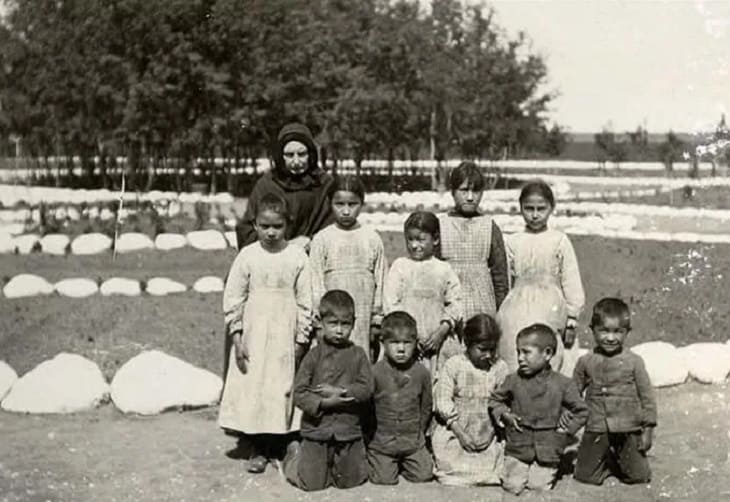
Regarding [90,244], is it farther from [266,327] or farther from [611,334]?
[611,334]

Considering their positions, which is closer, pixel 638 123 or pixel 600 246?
pixel 600 246

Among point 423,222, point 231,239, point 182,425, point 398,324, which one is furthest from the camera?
point 231,239

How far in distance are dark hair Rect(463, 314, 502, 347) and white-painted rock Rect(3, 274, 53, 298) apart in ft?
22.2

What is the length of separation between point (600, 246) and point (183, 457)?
10.9 m

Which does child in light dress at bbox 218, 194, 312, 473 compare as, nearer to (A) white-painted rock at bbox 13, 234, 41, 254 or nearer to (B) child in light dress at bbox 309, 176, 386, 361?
(B) child in light dress at bbox 309, 176, 386, 361

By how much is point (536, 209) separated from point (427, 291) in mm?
745

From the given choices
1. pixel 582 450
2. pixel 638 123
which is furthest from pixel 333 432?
pixel 638 123

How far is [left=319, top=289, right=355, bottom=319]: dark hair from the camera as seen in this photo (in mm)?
4973

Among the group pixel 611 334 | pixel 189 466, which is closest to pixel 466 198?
pixel 611 334

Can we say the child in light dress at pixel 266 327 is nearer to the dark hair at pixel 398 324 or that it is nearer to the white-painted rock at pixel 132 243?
the dark hair at pixel 398 324

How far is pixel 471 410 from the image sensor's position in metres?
5.10

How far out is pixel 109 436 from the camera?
5.87 meters

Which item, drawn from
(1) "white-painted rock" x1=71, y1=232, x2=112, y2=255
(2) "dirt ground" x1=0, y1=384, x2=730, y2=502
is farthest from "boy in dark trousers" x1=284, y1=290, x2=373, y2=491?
(1) "white-painted rock" x1=71, y1=232, x2=112, y2=255

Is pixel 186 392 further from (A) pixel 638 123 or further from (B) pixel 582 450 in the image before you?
(A) pixel 638 123
